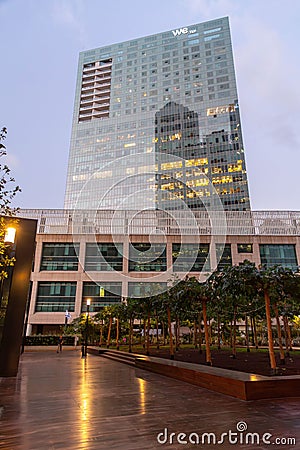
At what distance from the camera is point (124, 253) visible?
55.4 m

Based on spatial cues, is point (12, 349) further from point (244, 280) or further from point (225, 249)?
point (225, 249)

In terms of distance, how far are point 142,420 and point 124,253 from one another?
5006cm

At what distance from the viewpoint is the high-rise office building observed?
88562 mm

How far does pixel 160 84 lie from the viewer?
10425 centimetres

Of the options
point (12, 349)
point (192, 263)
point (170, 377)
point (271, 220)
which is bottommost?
point (170, 377)

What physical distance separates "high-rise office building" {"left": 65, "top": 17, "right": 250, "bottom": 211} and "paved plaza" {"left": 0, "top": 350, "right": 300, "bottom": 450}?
252 ft

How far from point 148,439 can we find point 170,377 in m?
7.62

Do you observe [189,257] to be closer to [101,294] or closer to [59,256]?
[101,294]

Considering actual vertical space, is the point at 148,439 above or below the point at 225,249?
below

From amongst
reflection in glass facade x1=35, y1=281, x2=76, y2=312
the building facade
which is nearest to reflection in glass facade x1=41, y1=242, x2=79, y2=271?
the building facade

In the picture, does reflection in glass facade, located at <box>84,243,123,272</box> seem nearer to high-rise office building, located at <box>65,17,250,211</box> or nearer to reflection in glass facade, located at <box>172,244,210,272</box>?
reflection in glass facade, located at <box>172,244,210,272</box>

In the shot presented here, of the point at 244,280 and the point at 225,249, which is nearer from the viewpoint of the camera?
the point at 244,280

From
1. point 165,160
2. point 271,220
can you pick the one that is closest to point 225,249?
point 271,220

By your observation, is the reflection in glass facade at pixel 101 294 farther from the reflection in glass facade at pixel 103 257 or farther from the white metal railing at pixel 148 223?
the white metal railing at pixel 148 223
